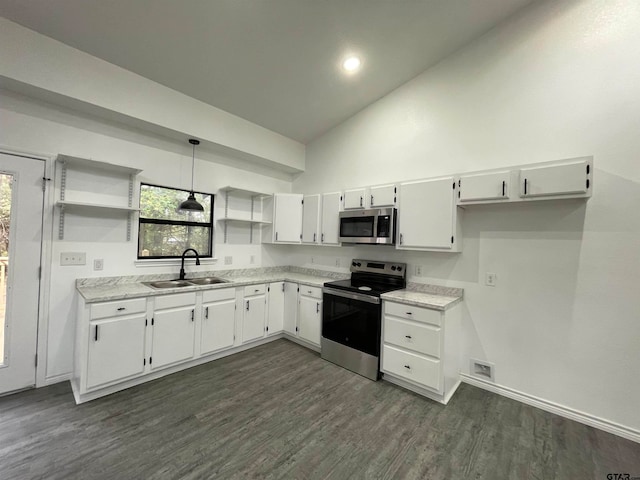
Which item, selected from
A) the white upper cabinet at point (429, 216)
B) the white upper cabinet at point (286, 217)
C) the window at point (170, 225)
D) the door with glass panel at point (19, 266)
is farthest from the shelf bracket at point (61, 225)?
the white upper cabinet at point (429, 216)

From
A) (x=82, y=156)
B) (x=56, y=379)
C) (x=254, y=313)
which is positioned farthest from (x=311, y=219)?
(x=56, y=379)

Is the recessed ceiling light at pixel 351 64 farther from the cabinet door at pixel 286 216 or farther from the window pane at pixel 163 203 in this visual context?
the window pane at pixel 163 203

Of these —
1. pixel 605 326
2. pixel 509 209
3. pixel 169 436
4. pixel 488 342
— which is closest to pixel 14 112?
pixel 169 436

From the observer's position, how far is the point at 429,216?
2850 mm

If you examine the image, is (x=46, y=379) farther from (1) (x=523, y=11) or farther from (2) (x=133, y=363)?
(1) (x=523, y=11)

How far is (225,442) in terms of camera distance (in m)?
1.92

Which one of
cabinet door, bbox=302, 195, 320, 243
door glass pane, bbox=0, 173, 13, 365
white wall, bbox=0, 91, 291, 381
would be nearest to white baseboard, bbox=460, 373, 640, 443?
cabinet door, bbox=302, 195, 320, 243

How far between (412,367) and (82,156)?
12.7ft

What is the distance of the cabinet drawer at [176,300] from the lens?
2.70 meters

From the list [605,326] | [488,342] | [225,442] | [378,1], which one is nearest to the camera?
[225,442]

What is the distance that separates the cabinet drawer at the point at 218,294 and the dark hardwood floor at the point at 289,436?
85cm

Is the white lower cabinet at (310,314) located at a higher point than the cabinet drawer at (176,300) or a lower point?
lower

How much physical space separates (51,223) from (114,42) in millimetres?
1771

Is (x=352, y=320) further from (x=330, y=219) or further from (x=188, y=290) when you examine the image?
(x=188, y=290)
